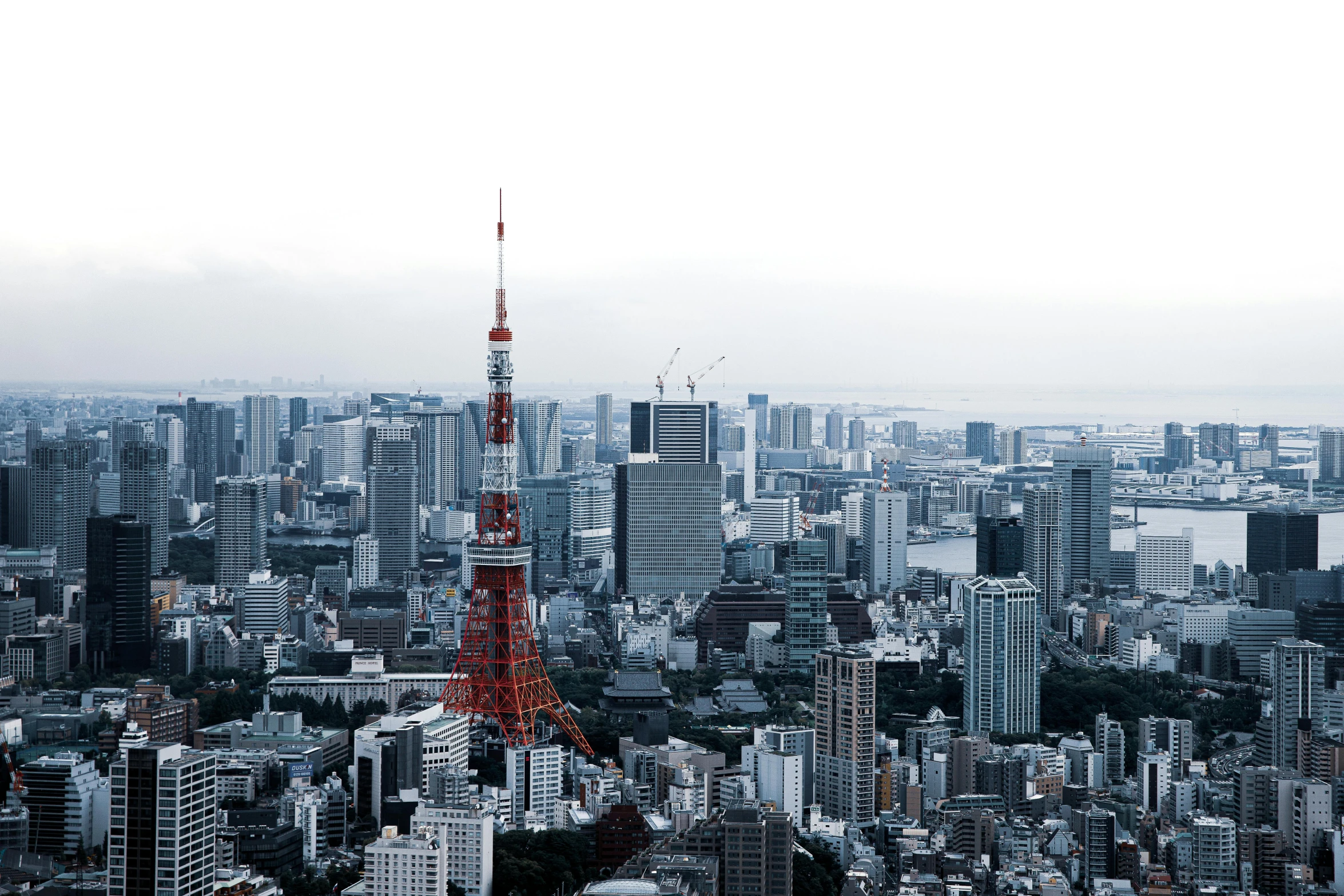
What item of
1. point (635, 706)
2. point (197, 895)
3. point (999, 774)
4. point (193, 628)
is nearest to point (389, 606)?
point (193, 628)

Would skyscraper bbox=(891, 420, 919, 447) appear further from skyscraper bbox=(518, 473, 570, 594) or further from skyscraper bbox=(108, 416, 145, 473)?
skyscraper bbox=(108, 416, 145, 473)

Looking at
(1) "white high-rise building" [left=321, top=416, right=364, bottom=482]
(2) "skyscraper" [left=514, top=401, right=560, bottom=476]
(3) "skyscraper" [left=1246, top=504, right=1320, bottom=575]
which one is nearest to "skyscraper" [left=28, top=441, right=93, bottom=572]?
(2) "skyscraper" [left=514, top=401, right=560, bottom=476]

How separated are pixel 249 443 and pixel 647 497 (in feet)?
27.6

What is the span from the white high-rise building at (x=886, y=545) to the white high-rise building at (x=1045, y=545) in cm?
157

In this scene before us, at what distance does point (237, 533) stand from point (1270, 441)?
1432cm

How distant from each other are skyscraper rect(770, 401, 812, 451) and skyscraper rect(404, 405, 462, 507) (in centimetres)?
772

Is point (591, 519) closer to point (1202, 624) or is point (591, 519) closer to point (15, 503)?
point (15, 503)

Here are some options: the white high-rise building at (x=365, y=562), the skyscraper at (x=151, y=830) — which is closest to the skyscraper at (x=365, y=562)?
the white high-rise building at (x=365, y=562)

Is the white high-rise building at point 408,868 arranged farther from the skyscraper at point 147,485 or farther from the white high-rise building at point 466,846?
the skyscraper at point 147,485

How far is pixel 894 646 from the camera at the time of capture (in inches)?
558

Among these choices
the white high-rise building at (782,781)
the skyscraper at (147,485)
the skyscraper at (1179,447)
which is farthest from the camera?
the skyscraper at (1179,447)

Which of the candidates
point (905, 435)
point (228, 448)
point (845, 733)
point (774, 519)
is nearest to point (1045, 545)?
point (774, 519)

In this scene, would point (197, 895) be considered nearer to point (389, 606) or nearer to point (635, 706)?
point (635, 706)

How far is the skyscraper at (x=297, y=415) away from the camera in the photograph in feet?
74.2
